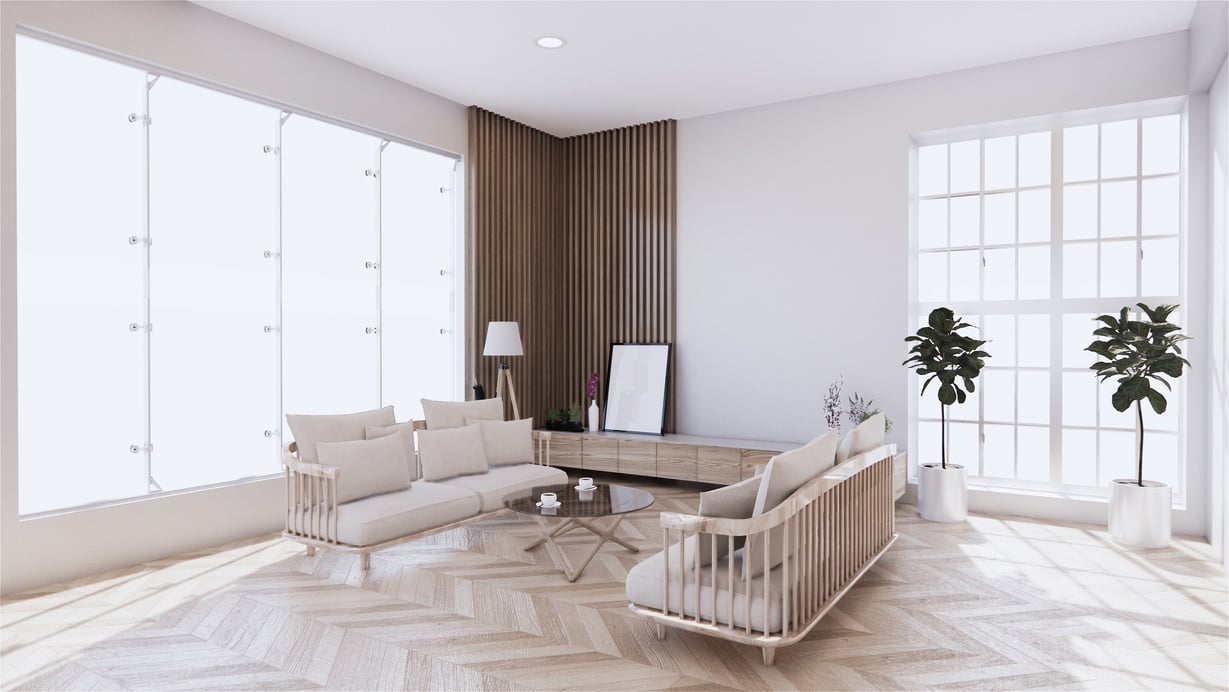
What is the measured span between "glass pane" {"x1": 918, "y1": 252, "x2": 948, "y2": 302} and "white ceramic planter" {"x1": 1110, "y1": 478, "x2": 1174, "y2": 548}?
1.98 meters

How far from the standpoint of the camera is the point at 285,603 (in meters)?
3.69

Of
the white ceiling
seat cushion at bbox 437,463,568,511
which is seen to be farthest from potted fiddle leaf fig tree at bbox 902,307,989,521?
seat cushion at bbox 437,463,568,511

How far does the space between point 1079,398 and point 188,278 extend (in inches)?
246

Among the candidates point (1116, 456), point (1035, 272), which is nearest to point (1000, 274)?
point (1035, 272)

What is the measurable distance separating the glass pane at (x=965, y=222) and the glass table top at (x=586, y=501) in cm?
351

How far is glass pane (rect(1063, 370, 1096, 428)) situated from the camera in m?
5.46

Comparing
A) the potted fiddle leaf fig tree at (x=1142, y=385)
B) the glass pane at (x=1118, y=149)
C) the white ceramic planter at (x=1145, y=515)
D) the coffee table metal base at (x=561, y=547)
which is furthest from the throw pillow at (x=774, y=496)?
the glass pane at (x=1118, y=149)

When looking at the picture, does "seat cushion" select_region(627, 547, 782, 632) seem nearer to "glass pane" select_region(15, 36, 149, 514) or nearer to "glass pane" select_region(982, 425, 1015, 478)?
"glass pane" select_region(15, 36, 149, 514)

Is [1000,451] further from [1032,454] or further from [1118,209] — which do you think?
[1118,209]

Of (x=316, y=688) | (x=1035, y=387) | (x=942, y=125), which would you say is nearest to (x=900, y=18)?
(x=942, y=125)

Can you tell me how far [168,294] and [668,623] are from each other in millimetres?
3692

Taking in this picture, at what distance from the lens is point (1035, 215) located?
5711mm

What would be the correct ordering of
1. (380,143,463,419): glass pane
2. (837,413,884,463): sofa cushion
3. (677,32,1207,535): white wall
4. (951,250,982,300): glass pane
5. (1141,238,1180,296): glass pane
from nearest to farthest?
(837,413,884,463): sofa cushion, (1141,238,1180,296): glass pane, (677,32,1207,535): white wall, (951,250,982,300): glass pane, (380,143,463,419): glass pane

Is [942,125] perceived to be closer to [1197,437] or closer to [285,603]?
[1197,437]
